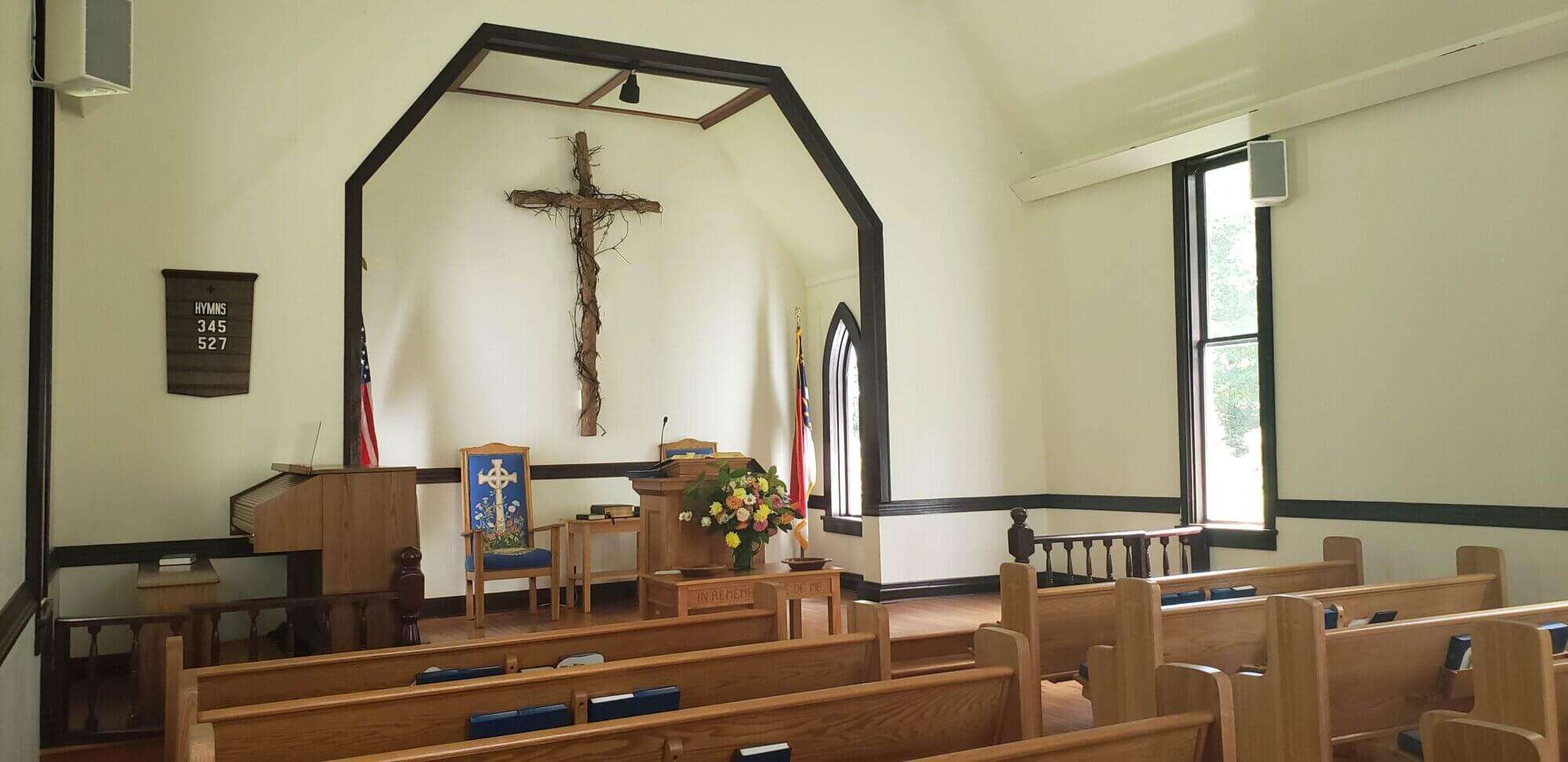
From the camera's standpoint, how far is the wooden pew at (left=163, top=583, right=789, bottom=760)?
9.90ft

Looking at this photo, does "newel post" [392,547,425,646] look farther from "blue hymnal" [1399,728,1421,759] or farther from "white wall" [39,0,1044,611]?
"blue hymnal" [1399,728,1421,759]

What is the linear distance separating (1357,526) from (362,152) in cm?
556

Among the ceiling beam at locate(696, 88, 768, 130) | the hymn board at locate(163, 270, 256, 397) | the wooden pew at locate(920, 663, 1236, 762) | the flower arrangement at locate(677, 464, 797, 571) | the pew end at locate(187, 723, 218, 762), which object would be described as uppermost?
the ceiling beam at locate(696, 88, 768, 130)

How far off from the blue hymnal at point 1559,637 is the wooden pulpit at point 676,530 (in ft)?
11.6

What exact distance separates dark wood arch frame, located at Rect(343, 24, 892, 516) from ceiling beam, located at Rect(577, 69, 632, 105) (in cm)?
70

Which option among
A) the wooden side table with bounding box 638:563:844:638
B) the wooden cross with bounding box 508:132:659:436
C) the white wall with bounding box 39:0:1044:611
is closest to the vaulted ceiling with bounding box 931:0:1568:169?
the white wall with bounding box 39:0:1044:611

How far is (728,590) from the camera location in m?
5.50

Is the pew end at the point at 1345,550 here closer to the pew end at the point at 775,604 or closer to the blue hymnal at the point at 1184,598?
the blue hymnal at the point at 1184,598

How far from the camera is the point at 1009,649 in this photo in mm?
2615

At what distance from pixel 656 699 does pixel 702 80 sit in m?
5.33

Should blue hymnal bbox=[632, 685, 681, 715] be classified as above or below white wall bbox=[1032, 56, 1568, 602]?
below

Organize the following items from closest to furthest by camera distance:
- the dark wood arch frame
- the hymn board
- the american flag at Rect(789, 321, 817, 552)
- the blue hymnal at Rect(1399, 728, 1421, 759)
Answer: the blue hymnal at Rect(1399, 728, 1421, 759) → the hymn board → the dark wood arch frame → the american flag at Rect(789, 321, 817, 552)

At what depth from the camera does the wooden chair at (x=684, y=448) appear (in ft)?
29.5

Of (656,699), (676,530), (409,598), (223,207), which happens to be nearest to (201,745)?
(656,699)
